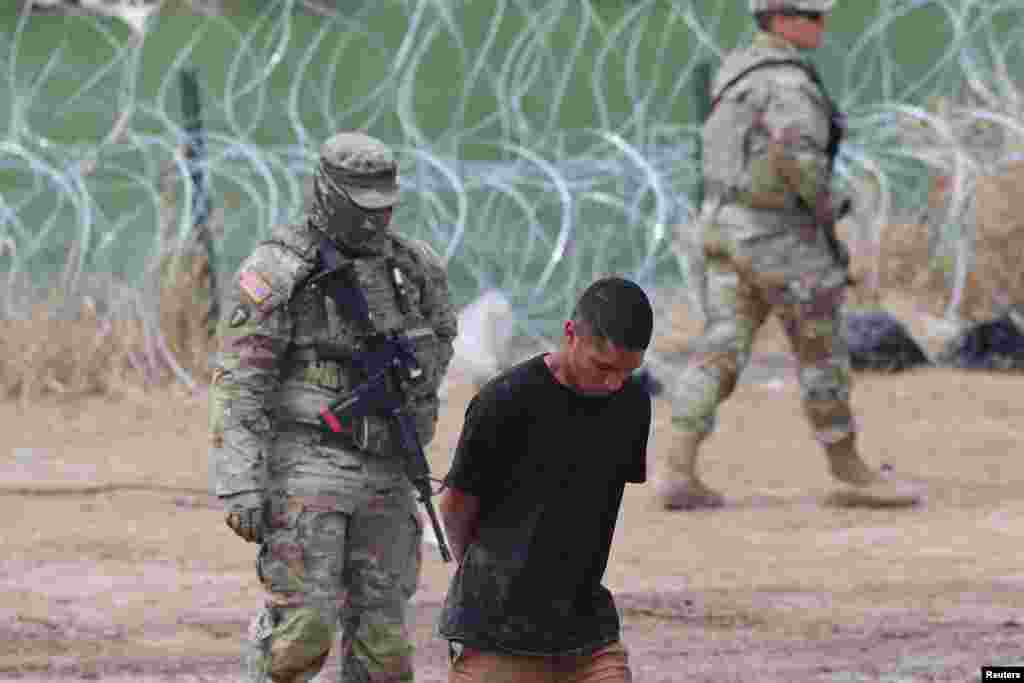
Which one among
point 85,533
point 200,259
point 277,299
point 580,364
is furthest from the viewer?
point 200,259

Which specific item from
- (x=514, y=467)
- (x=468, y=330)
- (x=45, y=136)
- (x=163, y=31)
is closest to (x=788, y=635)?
(x=514, y=467)

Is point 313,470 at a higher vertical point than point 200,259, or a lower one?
higher

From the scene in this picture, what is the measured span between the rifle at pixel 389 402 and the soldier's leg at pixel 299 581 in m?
0.20

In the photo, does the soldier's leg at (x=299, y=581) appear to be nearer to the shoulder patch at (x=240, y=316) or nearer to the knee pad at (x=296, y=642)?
the knee pad at (x=296, y=642)

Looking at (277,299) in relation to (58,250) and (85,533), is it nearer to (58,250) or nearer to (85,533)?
(85,533)

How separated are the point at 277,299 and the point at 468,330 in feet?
20.4

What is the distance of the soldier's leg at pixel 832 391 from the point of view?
8.49m

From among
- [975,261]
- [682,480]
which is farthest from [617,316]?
[975,261]

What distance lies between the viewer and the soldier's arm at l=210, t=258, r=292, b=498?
5.40 meters

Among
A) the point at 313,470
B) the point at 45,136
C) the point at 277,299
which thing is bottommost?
the point at 45,136

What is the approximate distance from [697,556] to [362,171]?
9.53ft

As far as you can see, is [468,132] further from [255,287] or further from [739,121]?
[255,287]

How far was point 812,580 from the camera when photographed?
7707 mm

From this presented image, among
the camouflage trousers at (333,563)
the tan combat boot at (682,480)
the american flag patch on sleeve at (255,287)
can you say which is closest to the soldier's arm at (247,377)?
the american flag patch on sleeve at (255,287)
